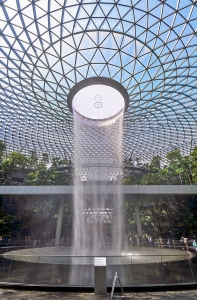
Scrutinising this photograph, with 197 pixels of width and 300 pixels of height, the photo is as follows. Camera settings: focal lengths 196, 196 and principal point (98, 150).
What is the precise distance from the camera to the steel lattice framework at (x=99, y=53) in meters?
21.1

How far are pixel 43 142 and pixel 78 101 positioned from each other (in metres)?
30.6

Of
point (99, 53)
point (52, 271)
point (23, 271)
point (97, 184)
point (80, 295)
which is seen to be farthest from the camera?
point (97, 184)

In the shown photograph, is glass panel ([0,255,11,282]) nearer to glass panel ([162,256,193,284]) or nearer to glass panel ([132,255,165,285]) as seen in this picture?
glass panel ([132,255,165,285])

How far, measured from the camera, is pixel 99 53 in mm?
26281

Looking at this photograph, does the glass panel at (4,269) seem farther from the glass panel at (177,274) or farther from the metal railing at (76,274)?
the glass panel at (177,274)

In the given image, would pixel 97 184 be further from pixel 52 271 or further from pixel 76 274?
pixel 76 274

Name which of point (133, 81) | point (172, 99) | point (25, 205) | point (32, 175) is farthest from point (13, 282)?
point (32, 175)

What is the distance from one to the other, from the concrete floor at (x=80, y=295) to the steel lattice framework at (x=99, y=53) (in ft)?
79.3

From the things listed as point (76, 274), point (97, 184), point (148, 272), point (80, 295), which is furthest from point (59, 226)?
point (80, 295)

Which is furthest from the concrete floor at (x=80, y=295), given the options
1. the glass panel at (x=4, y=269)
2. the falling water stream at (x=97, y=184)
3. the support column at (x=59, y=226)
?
the support column at (x=59, y=226)

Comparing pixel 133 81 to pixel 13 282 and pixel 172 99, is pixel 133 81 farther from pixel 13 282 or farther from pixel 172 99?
pixel 13 282

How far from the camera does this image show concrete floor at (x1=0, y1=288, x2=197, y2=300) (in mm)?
8188

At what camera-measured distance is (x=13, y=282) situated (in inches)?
392

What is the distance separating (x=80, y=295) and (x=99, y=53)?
1033 inches
